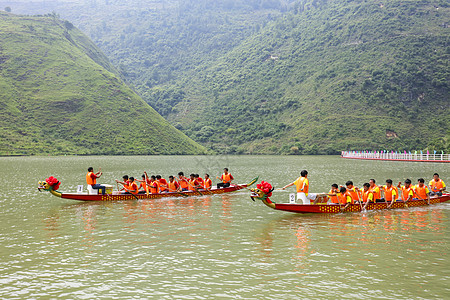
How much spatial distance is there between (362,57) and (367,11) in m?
42.5

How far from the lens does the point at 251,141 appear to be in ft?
507

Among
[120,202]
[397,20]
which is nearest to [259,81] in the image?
[397,20]

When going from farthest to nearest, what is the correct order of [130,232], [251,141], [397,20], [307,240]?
1. [397,20]
2. [251,141]
3. [130,232]
4. [307,240]

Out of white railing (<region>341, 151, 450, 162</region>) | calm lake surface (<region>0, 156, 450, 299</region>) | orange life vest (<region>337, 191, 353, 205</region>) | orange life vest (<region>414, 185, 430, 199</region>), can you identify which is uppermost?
white railing (<region>341, 151, 450, 162</region>)

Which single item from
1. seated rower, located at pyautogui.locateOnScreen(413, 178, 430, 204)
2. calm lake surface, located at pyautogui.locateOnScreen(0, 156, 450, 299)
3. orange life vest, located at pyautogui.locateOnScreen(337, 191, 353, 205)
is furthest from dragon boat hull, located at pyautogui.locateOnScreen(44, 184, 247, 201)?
seated rower, located at pyautogui.locateOnScreen(413, 178, 430, 204)

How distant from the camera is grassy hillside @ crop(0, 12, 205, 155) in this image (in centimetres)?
10488

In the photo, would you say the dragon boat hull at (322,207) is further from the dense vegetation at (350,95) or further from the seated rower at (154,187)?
the dense vegetation at (350,95)

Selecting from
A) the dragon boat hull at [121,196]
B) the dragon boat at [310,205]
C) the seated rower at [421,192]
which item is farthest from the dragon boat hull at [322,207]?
the dragon boat hull at [121,196]

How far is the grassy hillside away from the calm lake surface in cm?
8915

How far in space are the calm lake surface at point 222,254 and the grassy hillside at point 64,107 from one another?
292 feet

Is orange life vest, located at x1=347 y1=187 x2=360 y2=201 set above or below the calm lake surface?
above

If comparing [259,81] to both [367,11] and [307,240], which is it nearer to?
[367,11]

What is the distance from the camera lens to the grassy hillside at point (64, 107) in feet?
344

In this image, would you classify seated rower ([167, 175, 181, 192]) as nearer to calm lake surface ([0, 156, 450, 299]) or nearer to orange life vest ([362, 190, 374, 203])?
calm lake surface ([0, 156, 450, 299])
